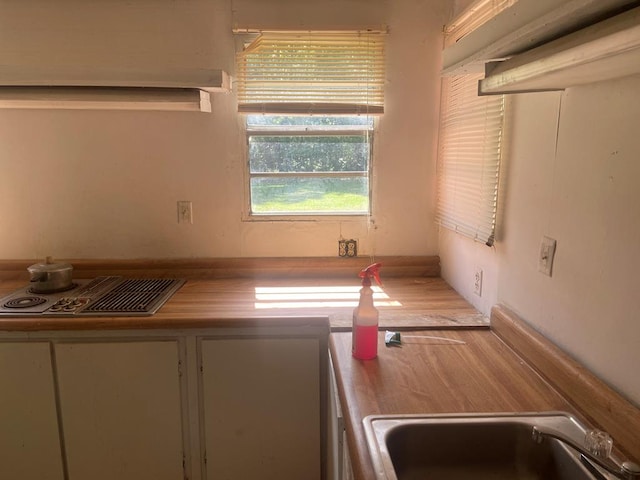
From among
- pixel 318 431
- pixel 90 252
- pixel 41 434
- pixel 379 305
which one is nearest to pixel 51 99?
pixel 90 252

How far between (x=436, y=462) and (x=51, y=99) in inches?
70.5

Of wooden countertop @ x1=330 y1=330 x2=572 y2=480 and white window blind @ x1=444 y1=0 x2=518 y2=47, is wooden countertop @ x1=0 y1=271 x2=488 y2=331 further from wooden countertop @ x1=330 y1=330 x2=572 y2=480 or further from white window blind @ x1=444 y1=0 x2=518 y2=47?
white window blind @ x1=444 y1=0 x2=518 y2=47

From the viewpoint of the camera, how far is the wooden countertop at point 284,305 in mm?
1729

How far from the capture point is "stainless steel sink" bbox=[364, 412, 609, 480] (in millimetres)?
1042

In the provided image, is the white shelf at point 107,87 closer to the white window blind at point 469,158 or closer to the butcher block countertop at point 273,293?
the butcher block countertop at point 273,293

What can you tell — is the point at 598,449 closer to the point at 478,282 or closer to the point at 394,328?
the point at 394,328

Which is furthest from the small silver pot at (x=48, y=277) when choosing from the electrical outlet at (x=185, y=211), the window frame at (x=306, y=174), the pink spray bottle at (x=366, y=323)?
the pink spray bottle at (x=366, y=323)

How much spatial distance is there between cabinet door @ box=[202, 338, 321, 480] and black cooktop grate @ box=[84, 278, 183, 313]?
1.04 feet

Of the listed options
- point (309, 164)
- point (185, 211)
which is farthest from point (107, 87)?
point (309, 164)

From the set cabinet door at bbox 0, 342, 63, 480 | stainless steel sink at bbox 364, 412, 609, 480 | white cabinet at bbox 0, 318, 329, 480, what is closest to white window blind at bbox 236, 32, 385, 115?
white cabinet at bbox 0, 318, 329, 480

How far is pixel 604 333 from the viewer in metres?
1.07

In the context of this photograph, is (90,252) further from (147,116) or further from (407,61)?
(407,61)

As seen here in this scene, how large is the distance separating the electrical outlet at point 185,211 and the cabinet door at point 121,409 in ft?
2.43

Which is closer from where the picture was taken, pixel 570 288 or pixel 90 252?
pixel 570 288
